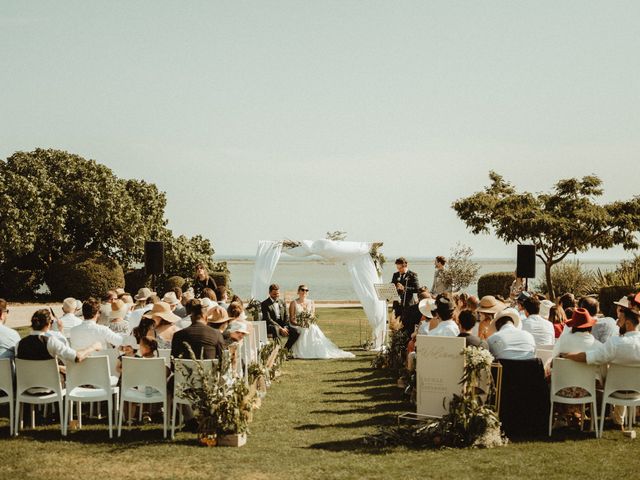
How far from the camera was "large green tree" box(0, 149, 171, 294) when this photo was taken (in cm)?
3080

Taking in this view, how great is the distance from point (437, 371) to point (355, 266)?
970cm

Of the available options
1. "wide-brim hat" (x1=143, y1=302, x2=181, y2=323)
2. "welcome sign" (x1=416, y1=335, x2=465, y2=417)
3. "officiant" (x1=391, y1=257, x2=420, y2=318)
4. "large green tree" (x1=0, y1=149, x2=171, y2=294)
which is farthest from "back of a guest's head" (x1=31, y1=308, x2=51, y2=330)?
"large green tree" (x1=0, y1=149, x2=171, y2=294)

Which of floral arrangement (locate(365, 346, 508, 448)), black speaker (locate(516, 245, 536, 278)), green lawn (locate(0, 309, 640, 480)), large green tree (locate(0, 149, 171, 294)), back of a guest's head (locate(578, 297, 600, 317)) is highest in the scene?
large green tree (locate(0, 149, 171, 294))

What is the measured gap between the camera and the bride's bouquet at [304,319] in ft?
50.8

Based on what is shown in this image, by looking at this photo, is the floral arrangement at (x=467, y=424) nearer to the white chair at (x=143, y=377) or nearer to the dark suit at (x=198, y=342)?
the dark suit at (x=198, y=342)

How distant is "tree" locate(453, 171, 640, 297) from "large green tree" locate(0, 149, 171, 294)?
15171 mm

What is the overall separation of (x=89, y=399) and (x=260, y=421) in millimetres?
2046

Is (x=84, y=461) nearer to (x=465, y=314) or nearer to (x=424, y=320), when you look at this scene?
(x=465, y=314)

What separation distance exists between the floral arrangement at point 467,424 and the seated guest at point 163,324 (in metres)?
3.07

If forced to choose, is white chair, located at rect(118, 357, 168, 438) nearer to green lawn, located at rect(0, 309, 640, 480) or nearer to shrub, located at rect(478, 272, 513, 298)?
A: green lawn, located at rect(0, 309, 640, 480)

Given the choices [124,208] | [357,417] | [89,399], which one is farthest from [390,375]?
[124,208]

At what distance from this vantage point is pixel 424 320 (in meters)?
11.1

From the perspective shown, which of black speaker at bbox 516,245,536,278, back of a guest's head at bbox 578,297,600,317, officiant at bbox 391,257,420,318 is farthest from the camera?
black speaker at bbox 516,245,536,278

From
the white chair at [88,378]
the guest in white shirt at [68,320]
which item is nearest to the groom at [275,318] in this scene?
the guest in white shirt at [68,320]
